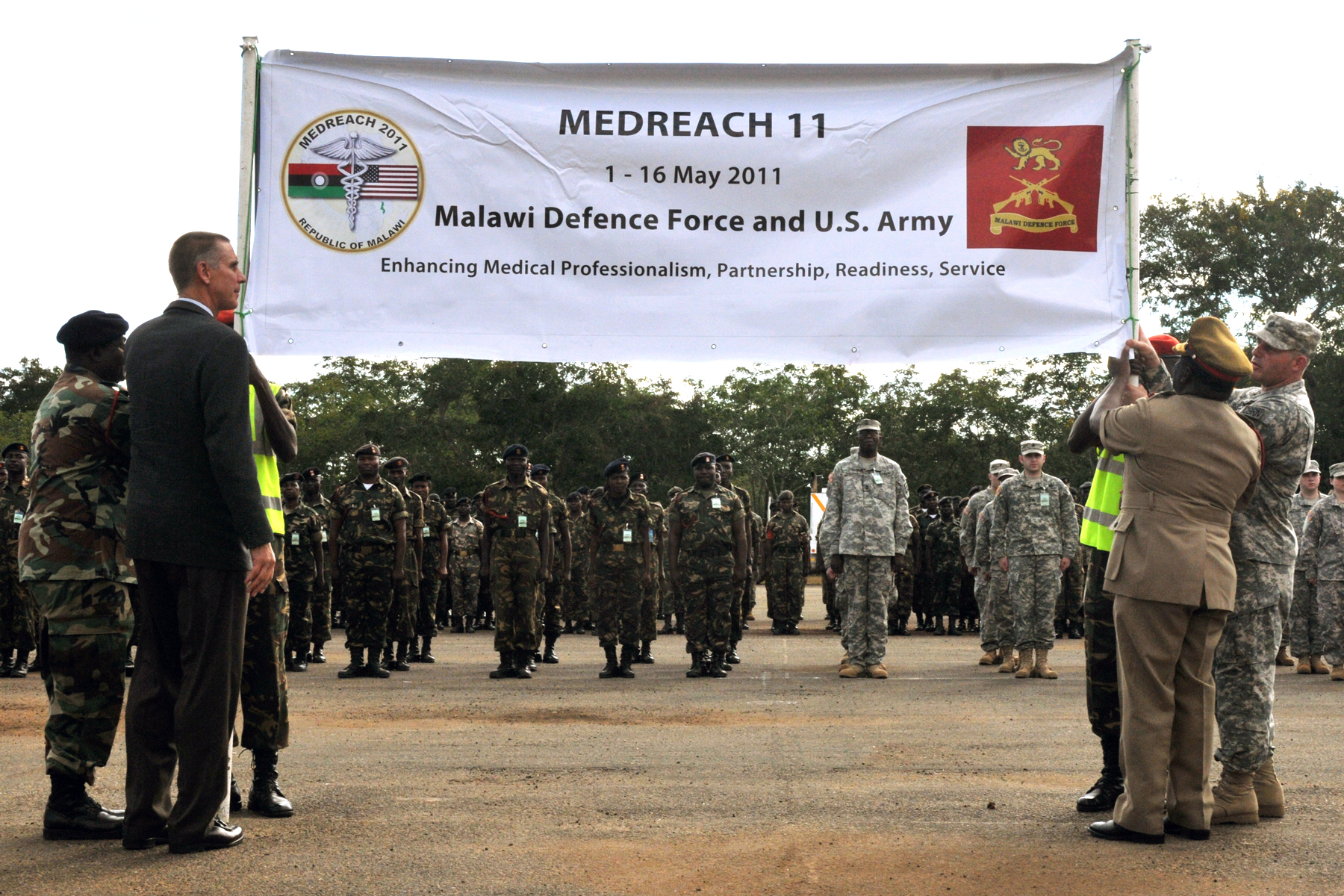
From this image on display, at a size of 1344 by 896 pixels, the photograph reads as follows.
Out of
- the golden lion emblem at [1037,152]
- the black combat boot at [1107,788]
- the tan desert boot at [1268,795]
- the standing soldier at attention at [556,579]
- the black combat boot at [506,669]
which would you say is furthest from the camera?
the standing soldier at attention at [556,579]

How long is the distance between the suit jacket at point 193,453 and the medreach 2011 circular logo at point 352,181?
4.01 ft

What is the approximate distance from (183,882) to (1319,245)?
41922mm

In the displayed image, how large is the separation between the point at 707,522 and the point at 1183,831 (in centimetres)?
762

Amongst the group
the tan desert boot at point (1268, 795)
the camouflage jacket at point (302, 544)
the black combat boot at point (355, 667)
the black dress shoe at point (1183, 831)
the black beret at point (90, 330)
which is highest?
the black beret at point (90, 330)

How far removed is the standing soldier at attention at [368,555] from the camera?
12.2m

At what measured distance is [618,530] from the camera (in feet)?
42.8

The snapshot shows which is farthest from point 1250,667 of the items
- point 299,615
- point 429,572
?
point 429,572

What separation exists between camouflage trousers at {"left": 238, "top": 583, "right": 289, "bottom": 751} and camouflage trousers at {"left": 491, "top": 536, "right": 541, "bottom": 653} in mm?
6634

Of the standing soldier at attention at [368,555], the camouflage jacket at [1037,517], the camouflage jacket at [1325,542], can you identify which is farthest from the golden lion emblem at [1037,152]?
the camouflage jacket at [1325,542]

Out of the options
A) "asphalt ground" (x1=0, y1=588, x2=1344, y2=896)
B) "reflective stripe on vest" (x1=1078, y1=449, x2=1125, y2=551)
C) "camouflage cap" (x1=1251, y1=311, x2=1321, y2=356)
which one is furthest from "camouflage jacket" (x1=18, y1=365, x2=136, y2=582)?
"camouflage cap" (x1=1251, y1=311, x2=1321, y2=356)

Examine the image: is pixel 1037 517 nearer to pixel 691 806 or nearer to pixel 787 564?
pixel 691 806

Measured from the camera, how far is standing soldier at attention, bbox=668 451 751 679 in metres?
12.3

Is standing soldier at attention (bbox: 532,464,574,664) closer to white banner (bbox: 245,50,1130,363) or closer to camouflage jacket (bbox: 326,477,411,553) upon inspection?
camouflage jacket (bbox: 326,477,411,553)

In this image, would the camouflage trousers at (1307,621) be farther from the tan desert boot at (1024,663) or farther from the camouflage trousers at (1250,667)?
the camouflage trousers at (1250,667)
